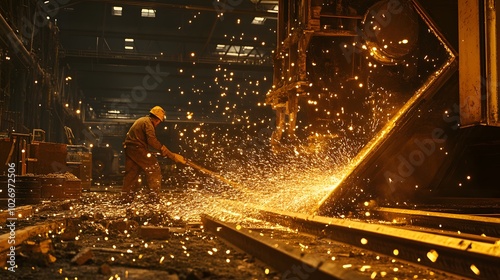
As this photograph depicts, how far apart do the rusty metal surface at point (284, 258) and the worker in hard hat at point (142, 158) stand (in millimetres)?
3411

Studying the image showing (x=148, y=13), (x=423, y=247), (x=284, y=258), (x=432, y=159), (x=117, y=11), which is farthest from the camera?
(x=148, y=13)

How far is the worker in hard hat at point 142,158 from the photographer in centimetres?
709

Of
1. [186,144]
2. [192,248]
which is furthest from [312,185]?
[186,144]

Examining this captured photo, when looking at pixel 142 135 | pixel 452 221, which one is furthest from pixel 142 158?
pixel 452 221

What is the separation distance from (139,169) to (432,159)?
13.3 feet

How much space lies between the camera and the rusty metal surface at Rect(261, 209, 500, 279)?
7.97ft

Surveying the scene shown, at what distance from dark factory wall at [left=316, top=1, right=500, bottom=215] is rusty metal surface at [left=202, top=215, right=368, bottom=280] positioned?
6.25ft

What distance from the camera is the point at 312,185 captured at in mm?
6961

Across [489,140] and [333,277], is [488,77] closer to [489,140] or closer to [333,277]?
[489,140]

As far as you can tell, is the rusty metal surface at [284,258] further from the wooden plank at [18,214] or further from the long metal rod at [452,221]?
the wooden plank at [18,214]

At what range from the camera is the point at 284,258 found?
250cm

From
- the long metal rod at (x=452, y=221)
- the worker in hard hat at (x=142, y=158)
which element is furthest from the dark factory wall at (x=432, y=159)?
the worker in hard hat at (x=142, y=158)

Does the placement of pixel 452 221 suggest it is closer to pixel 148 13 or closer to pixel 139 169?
pixel 139 169

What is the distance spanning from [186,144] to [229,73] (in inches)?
147
